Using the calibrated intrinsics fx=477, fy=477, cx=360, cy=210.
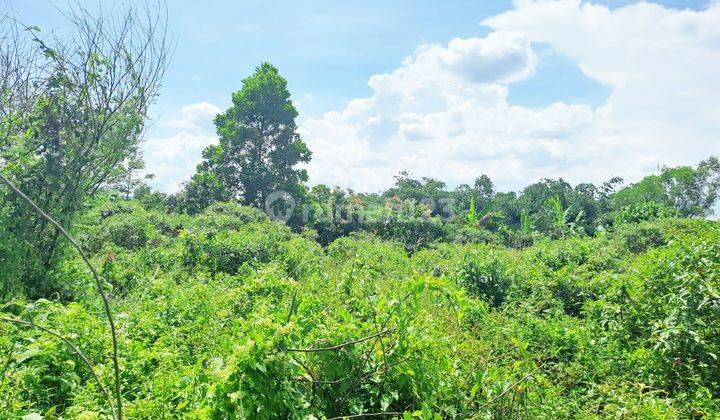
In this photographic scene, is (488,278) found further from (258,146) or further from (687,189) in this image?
(687,189)

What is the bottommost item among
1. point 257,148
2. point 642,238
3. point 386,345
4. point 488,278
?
point 488,278

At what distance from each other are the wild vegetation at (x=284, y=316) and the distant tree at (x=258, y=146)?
9741 mm

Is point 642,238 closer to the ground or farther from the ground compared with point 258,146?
closer to the ground

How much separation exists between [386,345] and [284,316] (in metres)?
0.61

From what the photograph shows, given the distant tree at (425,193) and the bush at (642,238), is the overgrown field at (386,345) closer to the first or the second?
the bush at (642,238)

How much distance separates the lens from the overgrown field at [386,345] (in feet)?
7.95

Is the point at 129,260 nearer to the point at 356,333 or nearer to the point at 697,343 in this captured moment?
the point at 356,333

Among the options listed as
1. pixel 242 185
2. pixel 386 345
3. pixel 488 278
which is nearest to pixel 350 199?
pixel 242 185

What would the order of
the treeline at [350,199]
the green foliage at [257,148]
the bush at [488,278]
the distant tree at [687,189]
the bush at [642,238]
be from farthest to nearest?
the distant tree at [687,189] → the green foliage at [257,148] → the treeline at [350,199] → the bush at [642,238] → the bush at [488,278]

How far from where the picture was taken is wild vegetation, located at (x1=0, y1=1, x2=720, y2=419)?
8.27 ft

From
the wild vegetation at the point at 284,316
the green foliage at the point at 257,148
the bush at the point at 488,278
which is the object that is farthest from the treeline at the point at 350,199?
the bush at the point at 488,278

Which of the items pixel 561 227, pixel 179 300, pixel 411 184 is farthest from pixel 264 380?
pixel 411 184

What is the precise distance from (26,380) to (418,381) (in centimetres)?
216

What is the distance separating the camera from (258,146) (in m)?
22.9
